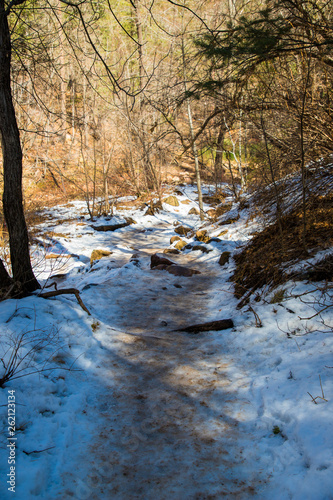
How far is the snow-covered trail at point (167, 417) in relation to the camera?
1925mm

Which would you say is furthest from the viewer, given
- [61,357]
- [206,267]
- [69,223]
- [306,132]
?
[69,223]

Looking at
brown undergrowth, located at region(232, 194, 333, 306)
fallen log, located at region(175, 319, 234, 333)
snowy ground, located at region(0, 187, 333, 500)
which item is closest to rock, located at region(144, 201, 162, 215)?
brown undergrowth, located at region(232, 194, 333, 306)

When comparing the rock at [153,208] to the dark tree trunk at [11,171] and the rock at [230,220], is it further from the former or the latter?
the dark tree trunk at [11,171]

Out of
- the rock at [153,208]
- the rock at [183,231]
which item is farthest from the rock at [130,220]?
the rock at [183,231]

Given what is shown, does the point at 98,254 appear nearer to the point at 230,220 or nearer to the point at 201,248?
the point at 201,248

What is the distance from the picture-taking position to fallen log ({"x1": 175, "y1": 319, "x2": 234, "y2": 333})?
4.05 meters

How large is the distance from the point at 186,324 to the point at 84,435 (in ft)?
7.88

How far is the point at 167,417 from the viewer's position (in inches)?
99.8

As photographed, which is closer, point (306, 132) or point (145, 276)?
point (306, 132)

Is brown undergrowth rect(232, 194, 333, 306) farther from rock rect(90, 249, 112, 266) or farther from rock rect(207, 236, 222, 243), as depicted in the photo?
rock rect(90, 249, 112, 266)

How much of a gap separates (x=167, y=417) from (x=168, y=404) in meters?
0.16

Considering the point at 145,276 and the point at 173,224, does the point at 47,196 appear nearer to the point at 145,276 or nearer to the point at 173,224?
the point at 173,224

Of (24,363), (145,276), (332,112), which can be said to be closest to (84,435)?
(24,363)

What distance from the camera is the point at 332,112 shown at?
4496mm
